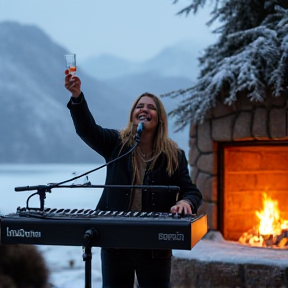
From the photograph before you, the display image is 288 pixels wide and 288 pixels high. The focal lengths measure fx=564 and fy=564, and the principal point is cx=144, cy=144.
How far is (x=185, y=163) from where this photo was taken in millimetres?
1998

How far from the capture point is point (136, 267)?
182 cm

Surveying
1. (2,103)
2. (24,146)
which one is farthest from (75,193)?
(2,103)

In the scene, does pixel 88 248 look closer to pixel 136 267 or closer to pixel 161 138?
pixel 136 267

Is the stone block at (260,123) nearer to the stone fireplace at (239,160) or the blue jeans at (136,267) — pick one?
the stone fireplace at (239,160)

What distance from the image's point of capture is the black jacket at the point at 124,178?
1.86 m

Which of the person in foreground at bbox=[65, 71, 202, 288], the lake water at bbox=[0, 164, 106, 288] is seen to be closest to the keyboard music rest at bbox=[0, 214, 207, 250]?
the person in foreground at bbox=[65, 71, 202, 288]

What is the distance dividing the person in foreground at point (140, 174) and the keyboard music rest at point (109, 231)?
0.25 meters

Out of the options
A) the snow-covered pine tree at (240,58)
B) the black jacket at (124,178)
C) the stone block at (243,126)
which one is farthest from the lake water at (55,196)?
the black jacket at (124,178)

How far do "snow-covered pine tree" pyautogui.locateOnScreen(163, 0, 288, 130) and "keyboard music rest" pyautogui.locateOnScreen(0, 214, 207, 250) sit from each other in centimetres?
193

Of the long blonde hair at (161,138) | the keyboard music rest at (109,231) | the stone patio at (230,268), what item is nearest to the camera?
the keyboard music rest at (109,231)

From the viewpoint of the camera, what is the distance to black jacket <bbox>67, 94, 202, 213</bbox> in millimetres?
1860

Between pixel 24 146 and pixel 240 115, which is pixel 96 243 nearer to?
pixel 240 115

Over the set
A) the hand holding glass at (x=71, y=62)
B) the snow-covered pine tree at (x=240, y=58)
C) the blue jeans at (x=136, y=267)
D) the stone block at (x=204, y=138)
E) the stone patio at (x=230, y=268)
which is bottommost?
the stone patio at (x=230, y=268)

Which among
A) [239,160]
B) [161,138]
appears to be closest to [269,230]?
[239,160]
